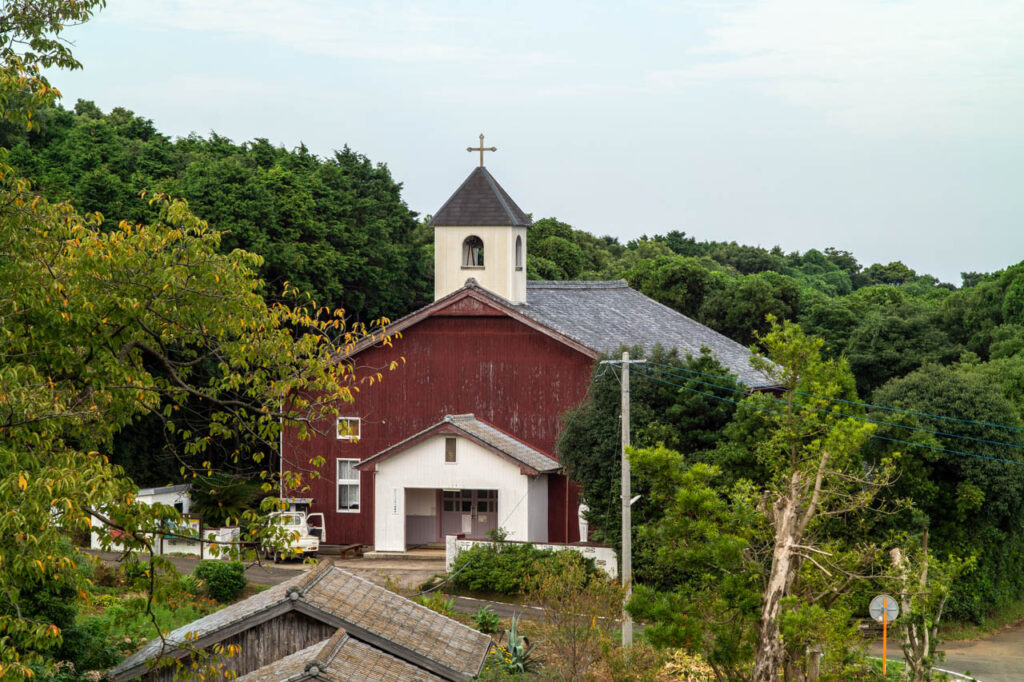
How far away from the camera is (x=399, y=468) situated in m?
35.4

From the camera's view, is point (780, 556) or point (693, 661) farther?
point (693, 661)

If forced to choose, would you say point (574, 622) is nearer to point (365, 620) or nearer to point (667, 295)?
point (365, 620)

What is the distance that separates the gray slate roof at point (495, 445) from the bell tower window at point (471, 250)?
18.0ft

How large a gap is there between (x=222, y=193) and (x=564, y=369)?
15.7 metres

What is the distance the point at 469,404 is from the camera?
3756cm

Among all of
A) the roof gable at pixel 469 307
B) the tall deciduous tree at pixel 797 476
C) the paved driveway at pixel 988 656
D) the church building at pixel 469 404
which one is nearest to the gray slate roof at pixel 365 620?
the tall deciduous tree at pixel 797 476

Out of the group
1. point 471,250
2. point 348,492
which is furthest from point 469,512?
point 471,250

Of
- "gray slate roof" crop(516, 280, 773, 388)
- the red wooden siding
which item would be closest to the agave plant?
the red wooden siding

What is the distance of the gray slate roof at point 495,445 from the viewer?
113ft

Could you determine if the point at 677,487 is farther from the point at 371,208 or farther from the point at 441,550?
the point at 371,208

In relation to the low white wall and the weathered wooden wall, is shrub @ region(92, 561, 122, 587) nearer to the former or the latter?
the low white wall

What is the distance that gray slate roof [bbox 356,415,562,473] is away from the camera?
34531mm

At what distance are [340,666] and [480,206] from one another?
24.2m

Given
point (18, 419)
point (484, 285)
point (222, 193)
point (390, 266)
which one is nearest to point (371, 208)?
point (390, 266)
